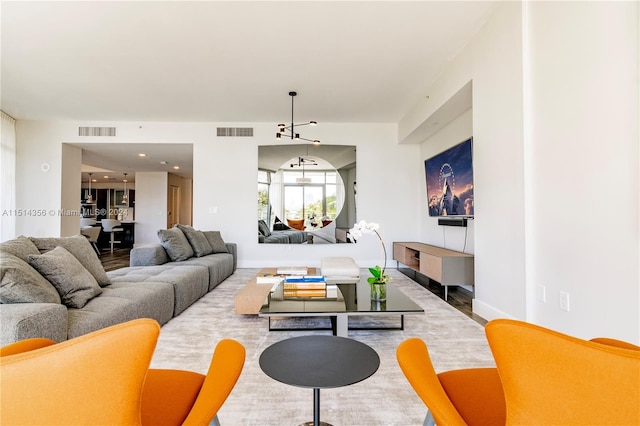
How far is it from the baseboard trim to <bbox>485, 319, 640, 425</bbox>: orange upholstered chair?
2432 millimetres

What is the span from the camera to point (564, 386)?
646 millimetres

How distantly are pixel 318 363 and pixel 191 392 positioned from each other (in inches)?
17.9

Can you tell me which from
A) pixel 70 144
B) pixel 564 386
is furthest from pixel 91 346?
pixel 70 144

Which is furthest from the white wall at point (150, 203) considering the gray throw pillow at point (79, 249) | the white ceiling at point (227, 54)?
the gray throw pillow at point (79, 249)

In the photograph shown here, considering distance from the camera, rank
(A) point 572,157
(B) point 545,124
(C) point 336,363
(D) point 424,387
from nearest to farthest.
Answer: (D) point 424,387 → (C) point 336,363 → (A) point 572,157 → (B) point 545,124

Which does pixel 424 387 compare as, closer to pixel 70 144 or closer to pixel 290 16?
pixel 290 16

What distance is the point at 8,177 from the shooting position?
5547mm

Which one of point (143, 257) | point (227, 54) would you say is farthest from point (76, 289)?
point (227, 54)

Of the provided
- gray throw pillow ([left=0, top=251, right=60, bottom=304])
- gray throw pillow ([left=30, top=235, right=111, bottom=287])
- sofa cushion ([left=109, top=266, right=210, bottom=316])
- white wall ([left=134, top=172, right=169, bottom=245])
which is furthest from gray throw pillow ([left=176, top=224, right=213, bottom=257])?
white wall ([left=134, top=172, right=169, bottom=245])

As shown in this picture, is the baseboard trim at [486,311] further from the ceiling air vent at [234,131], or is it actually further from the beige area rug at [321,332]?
the ceiling air vent at [234,131]

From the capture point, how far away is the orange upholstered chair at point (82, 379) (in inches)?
23.6

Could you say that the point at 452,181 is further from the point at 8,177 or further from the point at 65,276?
the point at 8,177

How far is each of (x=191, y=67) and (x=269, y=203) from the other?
2.79 meters

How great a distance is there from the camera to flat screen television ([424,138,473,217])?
3.83m
